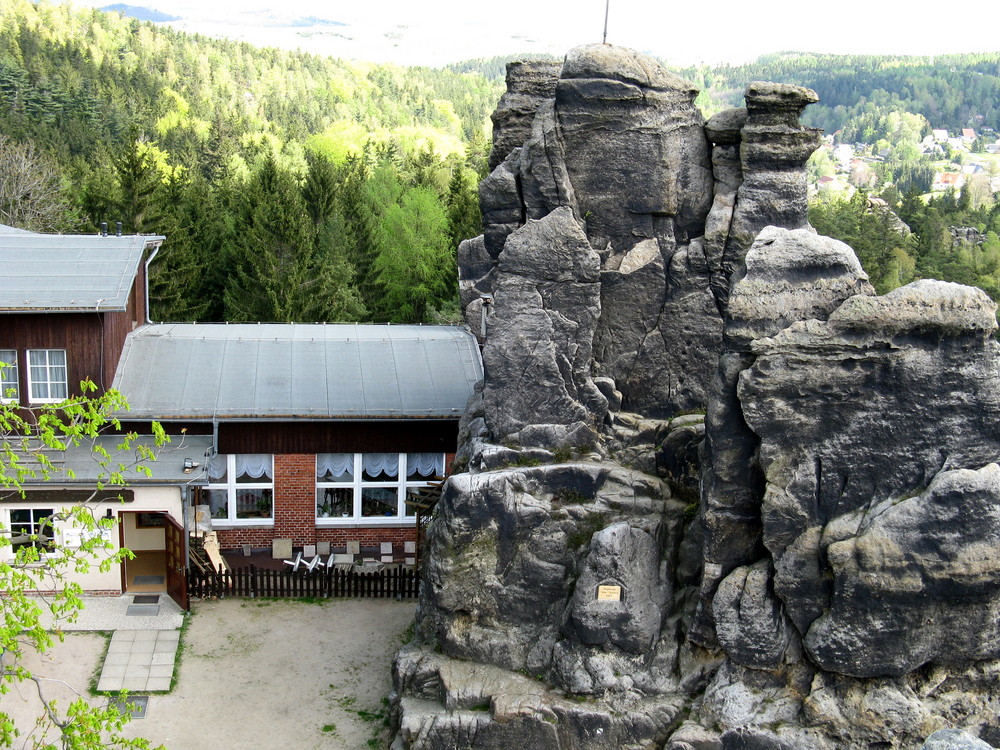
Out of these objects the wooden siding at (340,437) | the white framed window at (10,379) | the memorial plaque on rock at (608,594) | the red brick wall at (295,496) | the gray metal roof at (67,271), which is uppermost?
the gray metal roof at (67,271)

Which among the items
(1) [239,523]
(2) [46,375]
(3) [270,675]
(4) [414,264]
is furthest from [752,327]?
(4) [414,264]

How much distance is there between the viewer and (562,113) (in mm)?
18734

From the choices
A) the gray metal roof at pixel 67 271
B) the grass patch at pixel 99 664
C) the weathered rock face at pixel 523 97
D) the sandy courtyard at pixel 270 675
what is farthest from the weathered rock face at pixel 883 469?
the gray metal roof at pixel 67 271

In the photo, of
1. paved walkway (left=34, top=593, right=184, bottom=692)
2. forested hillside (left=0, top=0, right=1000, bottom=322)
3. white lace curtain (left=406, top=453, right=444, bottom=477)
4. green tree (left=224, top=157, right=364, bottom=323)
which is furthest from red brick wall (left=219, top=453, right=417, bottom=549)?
forested hillside (left=0, top=0, right=1000, bottom=322)

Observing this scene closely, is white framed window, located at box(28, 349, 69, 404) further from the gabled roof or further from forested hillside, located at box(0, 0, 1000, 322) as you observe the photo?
forested hillside, located at box(0, 0, 1000, 322)

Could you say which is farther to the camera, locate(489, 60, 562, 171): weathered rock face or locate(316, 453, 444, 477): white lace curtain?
locate(316, 453, 444, 477): white lace curtain

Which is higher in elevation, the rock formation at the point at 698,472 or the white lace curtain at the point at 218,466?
the rock formation at the point at 698,472

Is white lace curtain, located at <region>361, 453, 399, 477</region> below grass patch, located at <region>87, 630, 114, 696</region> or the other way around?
the other way around

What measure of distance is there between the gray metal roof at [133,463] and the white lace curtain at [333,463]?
2.74m

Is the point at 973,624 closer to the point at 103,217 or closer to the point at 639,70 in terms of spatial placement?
the point at 639,70

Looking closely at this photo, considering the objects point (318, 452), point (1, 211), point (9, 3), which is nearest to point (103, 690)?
point (318, 452)

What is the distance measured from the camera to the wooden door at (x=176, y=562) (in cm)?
2192

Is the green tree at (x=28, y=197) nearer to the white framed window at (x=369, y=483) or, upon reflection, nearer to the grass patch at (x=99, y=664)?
the white framed window at (x=369, y=483)

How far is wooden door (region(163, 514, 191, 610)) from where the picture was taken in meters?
21.9
